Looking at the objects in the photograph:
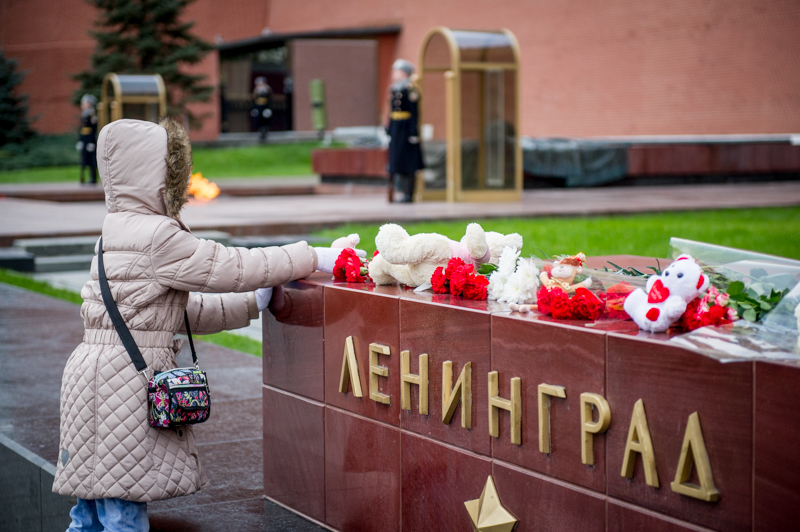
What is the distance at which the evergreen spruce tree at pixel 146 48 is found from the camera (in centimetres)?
3094

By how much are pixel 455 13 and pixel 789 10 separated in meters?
12.3

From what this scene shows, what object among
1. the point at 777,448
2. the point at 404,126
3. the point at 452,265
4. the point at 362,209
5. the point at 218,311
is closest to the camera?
the point at 777,448

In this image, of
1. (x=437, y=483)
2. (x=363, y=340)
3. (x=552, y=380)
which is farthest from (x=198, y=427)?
(x=552, y=380)

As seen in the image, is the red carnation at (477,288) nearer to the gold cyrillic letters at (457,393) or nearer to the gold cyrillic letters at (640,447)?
the gold cyrillic letters at (457,393)

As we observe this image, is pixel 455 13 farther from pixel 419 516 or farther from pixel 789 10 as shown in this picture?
pixel 419 516

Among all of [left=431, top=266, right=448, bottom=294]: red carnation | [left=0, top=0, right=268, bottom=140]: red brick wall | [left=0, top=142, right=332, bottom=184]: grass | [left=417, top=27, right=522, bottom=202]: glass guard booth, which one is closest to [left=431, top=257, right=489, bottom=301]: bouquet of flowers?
[left=431, top=266, right=448, bottom=294]: red carnation

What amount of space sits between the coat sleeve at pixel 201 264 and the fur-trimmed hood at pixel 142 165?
0.11 meters

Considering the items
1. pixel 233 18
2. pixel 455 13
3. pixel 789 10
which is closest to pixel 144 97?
pixel 455 13

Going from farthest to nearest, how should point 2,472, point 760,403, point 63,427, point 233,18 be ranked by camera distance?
point 233,18 → point 2,472 → point 63,427 → point 760,403

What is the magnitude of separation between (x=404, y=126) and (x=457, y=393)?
40.9ft

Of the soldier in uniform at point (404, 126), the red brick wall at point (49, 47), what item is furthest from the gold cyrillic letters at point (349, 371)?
the red brick wall at point (49, 47)

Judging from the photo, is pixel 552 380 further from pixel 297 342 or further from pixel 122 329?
pixel 122 329

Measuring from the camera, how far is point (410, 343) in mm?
2781

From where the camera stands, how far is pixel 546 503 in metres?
2.35
